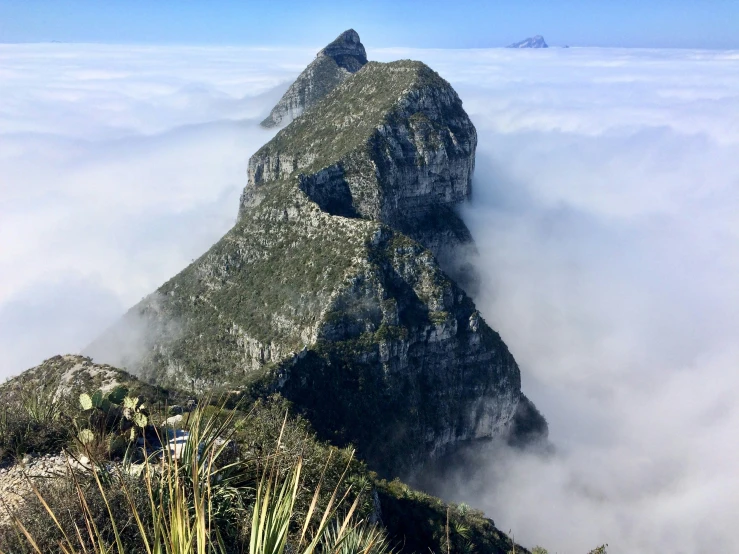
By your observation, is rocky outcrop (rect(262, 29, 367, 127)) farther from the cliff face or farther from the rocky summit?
the rocky summit

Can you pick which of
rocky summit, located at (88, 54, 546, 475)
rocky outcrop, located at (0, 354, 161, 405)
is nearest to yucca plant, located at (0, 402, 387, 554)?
rocky outcrop, located at (0, 354, 161, 405)

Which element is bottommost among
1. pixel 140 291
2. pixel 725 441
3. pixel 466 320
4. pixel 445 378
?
pixel 725 441

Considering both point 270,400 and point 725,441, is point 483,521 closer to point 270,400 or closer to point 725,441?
point 270,400

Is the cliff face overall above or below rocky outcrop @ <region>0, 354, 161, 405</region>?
above

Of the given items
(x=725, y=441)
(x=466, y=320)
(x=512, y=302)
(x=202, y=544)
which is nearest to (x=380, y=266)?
(x=466, y=320)

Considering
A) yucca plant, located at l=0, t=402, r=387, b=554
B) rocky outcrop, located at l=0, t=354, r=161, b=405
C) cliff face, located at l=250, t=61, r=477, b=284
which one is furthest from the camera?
cliff face, located at l=250, t=61, r=477, b=284

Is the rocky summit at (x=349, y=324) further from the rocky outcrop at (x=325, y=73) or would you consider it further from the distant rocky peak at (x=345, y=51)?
the distant rocky peak at (x=345, y=51)

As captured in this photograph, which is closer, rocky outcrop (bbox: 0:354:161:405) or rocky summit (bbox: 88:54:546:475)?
rocky outcrop (bbox: 0:354:161:405)

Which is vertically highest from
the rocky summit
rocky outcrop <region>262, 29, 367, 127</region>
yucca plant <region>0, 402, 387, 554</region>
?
rocky outcrop <region>262, 29, 367, 127</region>
